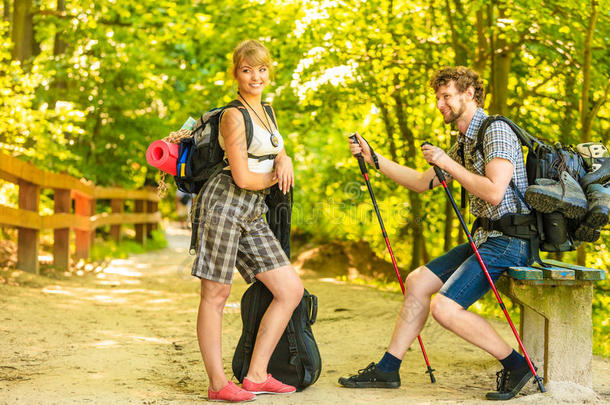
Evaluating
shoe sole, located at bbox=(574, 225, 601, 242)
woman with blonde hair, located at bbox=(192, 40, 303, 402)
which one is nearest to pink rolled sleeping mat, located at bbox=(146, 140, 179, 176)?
woman with blonde hair, located at bbox=(192, 40, 303, 402)

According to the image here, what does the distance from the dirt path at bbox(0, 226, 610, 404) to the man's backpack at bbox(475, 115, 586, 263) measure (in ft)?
A: 2.48

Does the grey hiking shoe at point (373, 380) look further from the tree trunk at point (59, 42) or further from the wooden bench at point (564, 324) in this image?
the tree trunk at point (59, 42)

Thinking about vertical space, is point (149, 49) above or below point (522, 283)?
above

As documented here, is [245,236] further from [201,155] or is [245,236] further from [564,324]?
[564,324]

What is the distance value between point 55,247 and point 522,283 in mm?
6893

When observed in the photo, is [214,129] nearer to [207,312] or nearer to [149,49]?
[207,312]

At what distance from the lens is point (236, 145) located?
3547 mm

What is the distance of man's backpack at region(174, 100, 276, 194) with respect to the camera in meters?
3.70

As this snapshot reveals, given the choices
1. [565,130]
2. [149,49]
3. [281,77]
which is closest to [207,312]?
[565,130]

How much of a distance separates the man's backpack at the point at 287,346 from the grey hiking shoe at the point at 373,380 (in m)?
0.22

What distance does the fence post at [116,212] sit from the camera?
12.7 meters

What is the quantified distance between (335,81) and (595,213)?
397 centimetres

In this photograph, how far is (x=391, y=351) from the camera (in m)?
4.02

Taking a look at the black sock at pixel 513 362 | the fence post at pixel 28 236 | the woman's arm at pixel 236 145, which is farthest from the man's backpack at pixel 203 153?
the fence post at pixel 28 236
